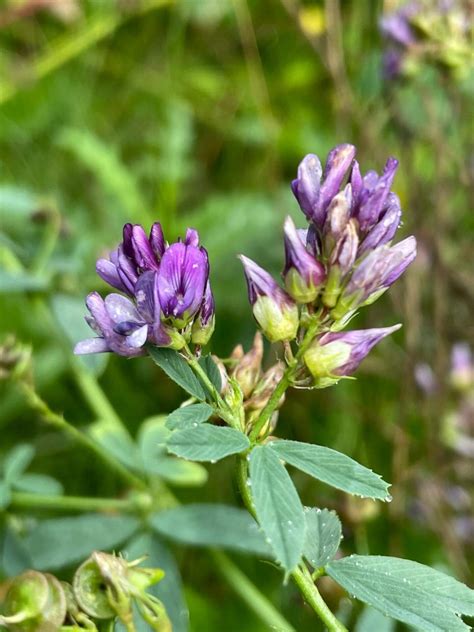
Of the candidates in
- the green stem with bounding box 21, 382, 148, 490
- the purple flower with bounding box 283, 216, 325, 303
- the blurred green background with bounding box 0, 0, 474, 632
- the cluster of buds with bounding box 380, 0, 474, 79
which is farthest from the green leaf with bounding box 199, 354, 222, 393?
the cluster of buds with bounding box 380, 0, 474, 79

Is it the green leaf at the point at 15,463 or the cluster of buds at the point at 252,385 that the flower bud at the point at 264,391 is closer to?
the cluster of buds at the point at 252,385

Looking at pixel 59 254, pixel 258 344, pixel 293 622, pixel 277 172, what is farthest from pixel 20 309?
pixel 258 344

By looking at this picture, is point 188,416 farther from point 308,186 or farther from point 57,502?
point 57,502

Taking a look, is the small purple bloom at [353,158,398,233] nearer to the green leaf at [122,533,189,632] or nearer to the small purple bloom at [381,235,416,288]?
the small purple bloom at [381,235,416,288]

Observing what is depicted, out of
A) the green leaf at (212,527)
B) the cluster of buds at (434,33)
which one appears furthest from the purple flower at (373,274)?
the cluster of buds at (434,33)

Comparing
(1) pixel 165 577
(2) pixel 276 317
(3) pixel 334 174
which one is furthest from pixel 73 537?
(3) pixel 334 174

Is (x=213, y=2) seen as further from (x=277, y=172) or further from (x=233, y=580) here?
(x=233, y=580)
